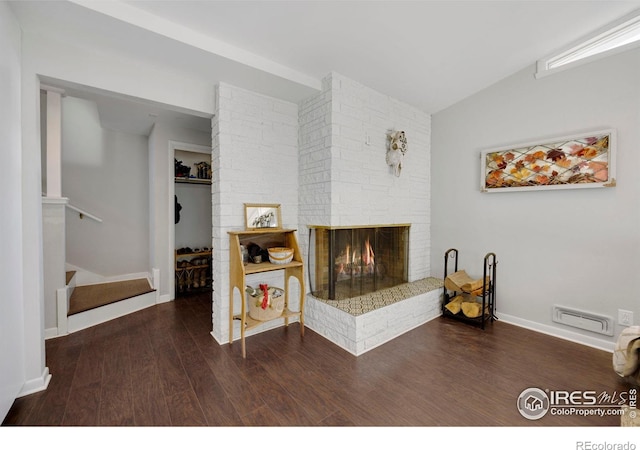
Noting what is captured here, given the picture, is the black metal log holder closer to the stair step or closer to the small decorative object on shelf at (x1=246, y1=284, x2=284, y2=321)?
the small decorative object on shelf at (x1=246, y1=284, x2=284, y2=321)

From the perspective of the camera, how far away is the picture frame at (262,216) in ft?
8.41

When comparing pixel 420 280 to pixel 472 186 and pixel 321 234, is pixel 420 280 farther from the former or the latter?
pixel 321 234

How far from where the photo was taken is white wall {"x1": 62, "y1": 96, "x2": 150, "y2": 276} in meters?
3.90

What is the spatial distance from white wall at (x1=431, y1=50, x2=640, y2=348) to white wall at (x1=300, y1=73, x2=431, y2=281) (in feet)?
1.91

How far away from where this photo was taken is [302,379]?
6.36ft

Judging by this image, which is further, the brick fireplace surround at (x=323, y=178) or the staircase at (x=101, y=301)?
the staircase at (x=101, y=301)

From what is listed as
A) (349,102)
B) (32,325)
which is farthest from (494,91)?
(32,325)

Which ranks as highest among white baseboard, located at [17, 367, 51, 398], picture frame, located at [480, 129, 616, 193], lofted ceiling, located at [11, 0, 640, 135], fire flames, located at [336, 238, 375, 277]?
lofted ceiling, located at [11, 0, 640, 135]

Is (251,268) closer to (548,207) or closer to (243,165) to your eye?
(243,165)

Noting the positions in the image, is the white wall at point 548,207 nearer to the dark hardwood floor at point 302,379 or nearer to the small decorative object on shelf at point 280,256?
the dark hardwood floor at point 302,379

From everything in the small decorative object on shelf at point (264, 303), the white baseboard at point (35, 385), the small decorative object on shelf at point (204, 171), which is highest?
the small decorative object on shelf at point (204, 171)

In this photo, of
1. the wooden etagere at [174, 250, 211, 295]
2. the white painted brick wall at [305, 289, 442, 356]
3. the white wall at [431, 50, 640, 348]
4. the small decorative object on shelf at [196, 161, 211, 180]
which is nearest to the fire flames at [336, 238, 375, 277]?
the white painted brick wall at [305, 289, 442, 356]

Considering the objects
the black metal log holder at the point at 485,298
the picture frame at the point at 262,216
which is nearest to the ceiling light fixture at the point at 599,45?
the black metal log holder at the point at 485,298

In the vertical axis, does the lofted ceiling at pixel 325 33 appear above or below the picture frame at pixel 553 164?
above
